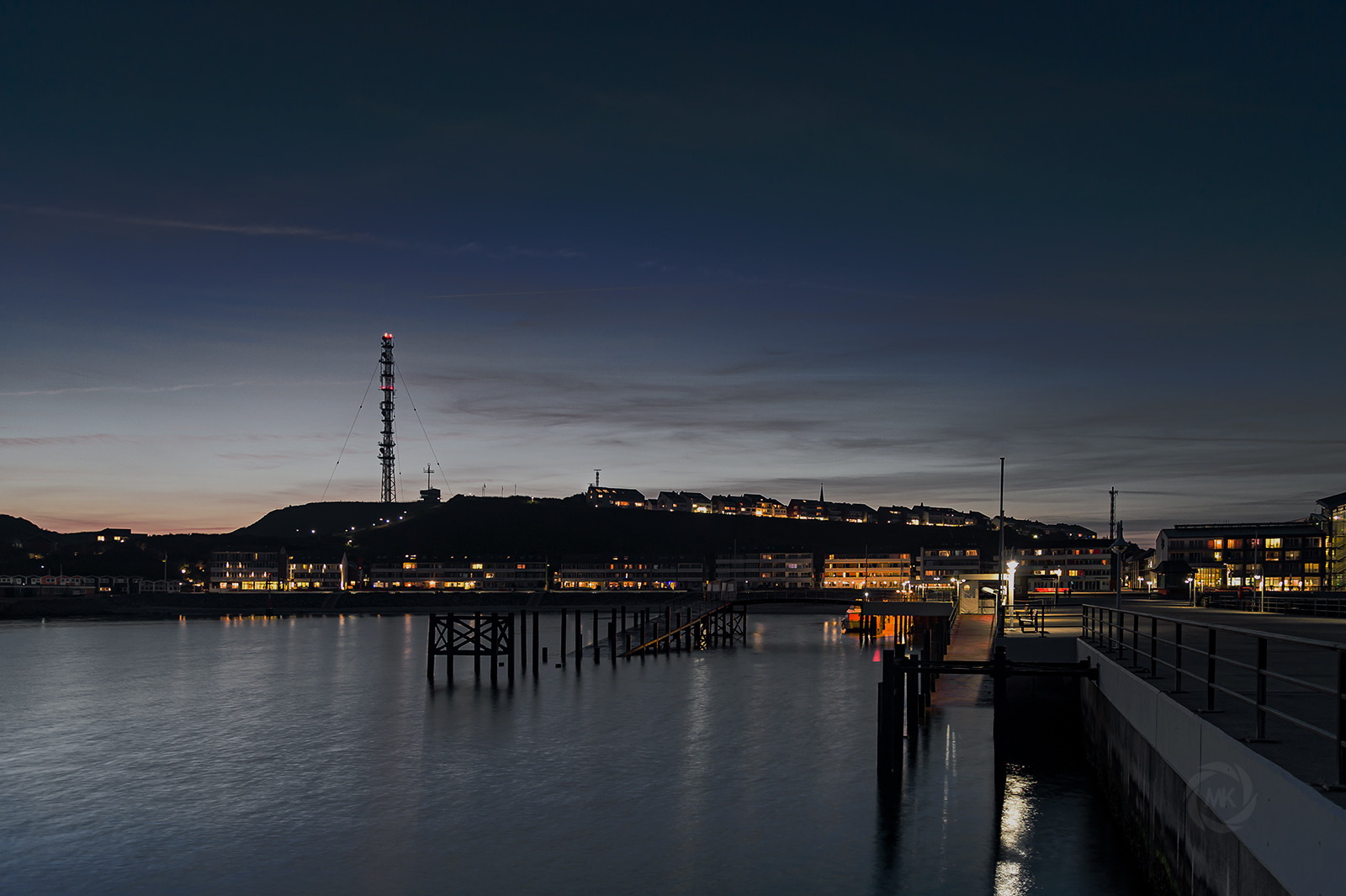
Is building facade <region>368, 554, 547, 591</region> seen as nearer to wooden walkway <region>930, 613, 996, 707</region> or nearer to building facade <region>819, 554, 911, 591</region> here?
building facade <region>819, 554, 911, 591</region>

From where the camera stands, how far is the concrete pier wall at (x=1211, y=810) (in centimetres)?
796

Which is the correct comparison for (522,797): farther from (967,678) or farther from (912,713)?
(967,678)

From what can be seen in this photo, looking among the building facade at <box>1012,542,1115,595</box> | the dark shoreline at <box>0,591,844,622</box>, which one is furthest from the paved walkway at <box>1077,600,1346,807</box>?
the building facade at <box>1012,542,1115,595</box>

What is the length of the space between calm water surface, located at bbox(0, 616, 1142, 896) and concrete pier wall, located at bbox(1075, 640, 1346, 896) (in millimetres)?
3331

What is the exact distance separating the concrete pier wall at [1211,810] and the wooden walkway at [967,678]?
17.5 meters

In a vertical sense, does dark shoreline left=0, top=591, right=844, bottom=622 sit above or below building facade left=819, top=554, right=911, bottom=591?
below

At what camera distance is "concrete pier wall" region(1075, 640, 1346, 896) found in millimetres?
7965

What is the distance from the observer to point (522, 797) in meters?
28.0

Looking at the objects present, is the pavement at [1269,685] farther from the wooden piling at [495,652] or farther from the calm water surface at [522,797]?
the wooden piling at [495,652]

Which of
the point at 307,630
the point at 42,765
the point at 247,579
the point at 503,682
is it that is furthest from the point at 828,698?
the point at 247,579

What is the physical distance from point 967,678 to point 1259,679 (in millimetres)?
38330

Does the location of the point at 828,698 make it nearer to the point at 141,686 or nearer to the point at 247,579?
the point at 141,686

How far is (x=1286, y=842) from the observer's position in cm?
845

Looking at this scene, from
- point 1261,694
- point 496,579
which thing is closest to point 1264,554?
point 1261,694
